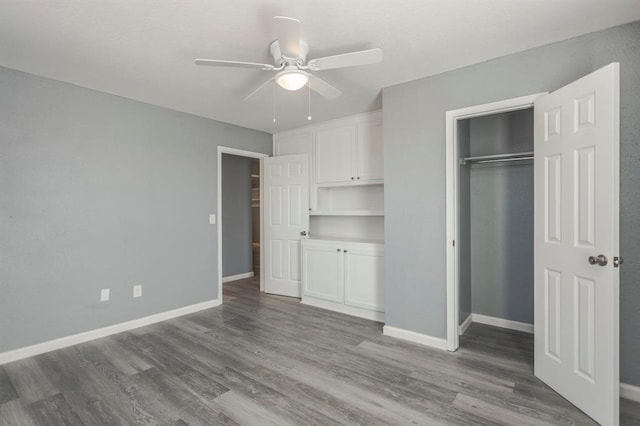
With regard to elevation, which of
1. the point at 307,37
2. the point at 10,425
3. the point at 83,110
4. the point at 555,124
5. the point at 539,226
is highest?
the point at 307,37

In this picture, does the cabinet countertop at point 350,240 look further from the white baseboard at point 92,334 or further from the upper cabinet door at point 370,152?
the white baseboard at point 92,334

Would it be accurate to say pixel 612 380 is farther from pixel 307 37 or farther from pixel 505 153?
pixel 307 37

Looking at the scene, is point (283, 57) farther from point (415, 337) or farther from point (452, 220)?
point (415, 337)

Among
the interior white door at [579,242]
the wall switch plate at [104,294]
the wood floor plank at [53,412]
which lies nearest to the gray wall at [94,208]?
the wall switch plate at [104,294]

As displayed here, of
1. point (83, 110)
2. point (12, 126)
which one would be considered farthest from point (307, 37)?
point (12, 126)

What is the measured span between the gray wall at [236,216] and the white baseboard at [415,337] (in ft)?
11.2

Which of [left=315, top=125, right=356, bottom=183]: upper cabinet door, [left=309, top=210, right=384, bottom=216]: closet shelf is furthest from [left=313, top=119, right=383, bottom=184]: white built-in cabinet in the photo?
[left=309, top=210, right=384, bottom=216]: closet shelf

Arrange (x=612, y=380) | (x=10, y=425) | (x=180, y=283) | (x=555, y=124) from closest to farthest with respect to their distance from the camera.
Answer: (x=612, y=380), (x=10, y=425), (x=555, y=124), (x=180, y=283)

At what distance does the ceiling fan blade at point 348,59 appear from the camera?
6.27 feet

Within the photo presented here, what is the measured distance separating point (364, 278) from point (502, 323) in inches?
60.3

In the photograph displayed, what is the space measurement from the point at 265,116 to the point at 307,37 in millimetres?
1991

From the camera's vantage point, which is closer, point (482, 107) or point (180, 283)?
point (482, 107)

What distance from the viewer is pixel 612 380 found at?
68.3 inches

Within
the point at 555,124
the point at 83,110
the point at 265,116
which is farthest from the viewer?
the point at 265,116
